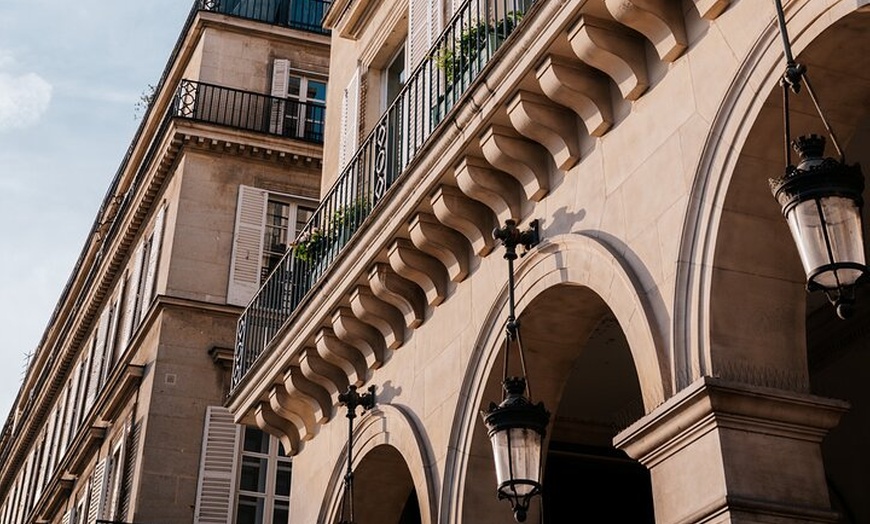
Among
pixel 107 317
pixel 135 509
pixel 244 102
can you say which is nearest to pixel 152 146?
pixel 244 102

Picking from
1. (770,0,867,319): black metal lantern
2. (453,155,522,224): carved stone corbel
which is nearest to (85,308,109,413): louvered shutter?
(453,155,522,224): carved stone corbel

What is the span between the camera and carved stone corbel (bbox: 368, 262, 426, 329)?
10.5 meters

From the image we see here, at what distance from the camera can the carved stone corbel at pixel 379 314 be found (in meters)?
10.9

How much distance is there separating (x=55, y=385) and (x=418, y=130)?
23.6 meters

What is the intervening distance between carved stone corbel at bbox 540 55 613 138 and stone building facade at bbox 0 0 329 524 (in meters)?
12.1

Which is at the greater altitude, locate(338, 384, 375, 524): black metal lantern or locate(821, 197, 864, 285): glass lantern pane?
locate(338, 384, 375, 524): black metal lantern

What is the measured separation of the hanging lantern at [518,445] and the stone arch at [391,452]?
83.5 inches

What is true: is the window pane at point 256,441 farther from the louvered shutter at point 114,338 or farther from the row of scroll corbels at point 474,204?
the row of scroll corbels at point 474,204

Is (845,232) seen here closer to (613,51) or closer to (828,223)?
(828,223)

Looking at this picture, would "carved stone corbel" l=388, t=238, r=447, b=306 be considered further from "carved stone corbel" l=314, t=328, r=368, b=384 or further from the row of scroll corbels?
"carved stone corbel" l=314, t=328, r=368, b=384

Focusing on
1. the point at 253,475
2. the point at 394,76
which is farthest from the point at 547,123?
the point at 253,475

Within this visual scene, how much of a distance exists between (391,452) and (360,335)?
41.8 inches

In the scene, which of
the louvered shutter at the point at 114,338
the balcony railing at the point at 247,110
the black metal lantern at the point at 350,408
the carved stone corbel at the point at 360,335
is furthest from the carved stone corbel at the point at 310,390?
the louvered shutter at the point at 114,338

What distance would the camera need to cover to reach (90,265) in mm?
29516
